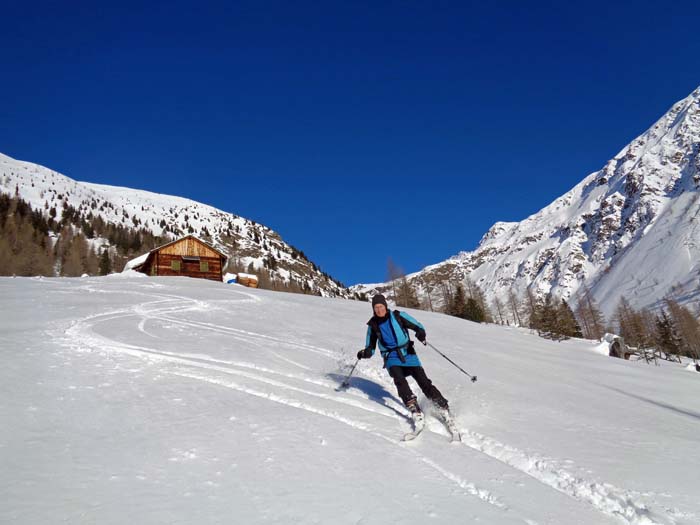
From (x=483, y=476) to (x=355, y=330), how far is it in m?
12.9

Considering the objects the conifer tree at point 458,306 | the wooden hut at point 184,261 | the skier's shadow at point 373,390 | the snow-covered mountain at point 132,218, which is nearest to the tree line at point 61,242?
the snow-covered mountain at point 132,218

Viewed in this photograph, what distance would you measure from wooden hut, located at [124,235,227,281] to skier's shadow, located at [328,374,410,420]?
4638 centimetres

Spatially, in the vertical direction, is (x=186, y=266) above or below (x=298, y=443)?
above

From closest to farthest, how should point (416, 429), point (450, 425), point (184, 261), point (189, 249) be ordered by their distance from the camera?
point (416, 429)
point (450, 425)
point (184, 261)
point (189, 249)

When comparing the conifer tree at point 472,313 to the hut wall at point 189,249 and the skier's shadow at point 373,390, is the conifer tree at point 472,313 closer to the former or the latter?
the hut wall at point 189,249

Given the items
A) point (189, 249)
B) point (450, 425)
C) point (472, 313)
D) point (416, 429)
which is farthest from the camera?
point (472, 313)

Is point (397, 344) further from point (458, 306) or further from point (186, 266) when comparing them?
point (458, 306)

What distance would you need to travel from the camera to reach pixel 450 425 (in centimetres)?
607

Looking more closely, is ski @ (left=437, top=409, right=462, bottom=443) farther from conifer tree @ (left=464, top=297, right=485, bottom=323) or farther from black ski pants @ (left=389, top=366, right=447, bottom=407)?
conifer tree @ (left=464, top=297, right=485, bottom=323)

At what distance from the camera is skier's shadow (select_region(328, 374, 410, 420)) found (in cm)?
748

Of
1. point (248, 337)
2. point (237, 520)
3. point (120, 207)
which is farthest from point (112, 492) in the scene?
point (120, 207)

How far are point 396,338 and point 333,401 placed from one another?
1.58 metres

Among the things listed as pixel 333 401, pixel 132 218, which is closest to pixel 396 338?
pixel 333 401

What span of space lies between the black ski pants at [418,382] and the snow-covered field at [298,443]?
41 centimetres
